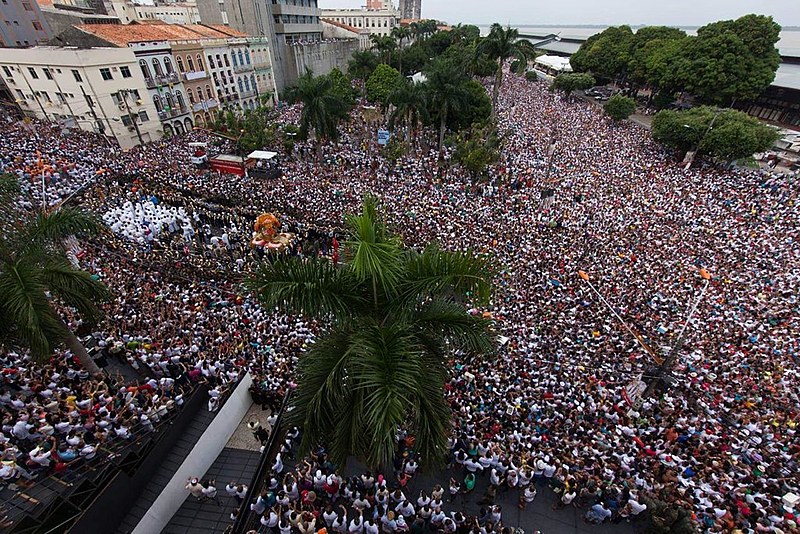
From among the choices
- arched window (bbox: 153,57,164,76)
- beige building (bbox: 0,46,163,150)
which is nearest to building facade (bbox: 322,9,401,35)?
arched window (bbox: 153,57,164,76)

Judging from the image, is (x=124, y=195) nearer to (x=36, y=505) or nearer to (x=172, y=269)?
(x=172, y=269)

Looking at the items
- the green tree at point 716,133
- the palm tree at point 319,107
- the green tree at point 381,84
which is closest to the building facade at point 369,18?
the green tree at point 381,84

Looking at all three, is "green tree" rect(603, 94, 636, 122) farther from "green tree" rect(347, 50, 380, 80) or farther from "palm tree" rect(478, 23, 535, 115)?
"green tree" rect(347, 50, 380, 80)

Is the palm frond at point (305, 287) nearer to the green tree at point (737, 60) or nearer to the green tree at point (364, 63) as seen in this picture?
the green tree at point (737, 60)

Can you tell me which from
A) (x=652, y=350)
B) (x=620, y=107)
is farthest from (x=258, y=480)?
(x=620, y=107)

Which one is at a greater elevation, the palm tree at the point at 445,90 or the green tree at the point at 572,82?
the palm tree at the point at 445,90

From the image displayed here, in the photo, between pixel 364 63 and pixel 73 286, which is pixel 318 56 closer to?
pixel 364 63

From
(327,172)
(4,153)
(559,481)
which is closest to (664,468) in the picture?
(559,481)
